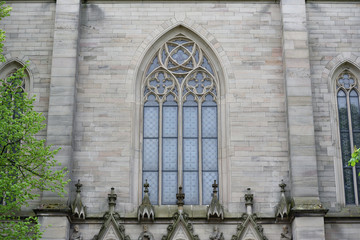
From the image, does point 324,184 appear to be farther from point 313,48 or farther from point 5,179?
point 5,179

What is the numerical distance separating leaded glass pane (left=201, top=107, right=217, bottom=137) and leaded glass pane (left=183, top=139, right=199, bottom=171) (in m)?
0.46

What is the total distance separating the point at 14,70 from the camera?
73.9 feet

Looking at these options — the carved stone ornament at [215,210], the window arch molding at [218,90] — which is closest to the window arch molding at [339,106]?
the window arch molding at [218,90]

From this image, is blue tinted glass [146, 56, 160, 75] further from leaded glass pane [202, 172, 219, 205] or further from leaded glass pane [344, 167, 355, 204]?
leaded glass pane [344, 167, 355, 204]

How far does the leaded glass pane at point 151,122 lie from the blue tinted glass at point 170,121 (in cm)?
26

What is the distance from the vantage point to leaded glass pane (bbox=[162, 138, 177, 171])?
21406mm

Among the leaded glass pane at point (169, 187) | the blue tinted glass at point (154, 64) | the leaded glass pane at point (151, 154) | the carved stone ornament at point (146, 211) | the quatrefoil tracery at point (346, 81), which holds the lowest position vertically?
the carved stone ornament at point (146, 211)

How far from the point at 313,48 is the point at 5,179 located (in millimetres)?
10956

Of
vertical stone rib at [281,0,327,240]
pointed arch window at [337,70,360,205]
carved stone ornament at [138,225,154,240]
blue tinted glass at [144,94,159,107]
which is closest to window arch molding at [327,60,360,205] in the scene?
pointed arch window at [337,70,360,205]

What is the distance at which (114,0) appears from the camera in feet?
75.2

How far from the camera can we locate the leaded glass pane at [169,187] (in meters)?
21.0

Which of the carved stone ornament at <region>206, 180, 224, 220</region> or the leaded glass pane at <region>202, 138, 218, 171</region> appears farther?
the leaded glass pane at <region>202, 138, 218, 171</region>

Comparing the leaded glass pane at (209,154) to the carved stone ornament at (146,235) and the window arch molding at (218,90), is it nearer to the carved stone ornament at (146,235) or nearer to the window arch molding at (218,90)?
the window arch molding at (218,90)

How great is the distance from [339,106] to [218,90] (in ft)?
12.9
